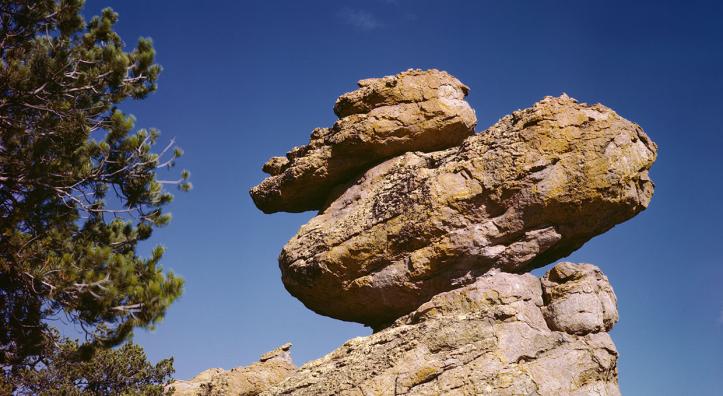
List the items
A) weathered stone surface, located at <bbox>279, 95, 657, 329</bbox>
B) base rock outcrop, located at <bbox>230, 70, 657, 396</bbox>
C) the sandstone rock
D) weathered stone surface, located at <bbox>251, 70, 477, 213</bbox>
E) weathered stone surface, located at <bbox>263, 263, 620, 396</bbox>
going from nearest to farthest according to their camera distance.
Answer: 1. weathered stone surface, located at <bbox>263, 263, 620, 396</bbox>
2. base rock outcrop, located at <bbox>230, 70, 657, 396</bbox>
3. the sandstone rock
4. weathered stone surface, located at <bbox>279, 95, 657, 329</bbox>
5. weathered stone surface, located at <bbox>251, 70, 477, 213</bbox>

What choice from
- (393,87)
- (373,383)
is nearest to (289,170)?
(393,87)

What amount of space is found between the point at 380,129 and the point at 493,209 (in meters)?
5.16

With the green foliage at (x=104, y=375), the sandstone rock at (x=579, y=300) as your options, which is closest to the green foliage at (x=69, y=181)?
the green foliage at (x=104, y=375)

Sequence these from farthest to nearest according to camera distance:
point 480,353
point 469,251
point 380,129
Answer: point 380,129, point 469,251, point 480,353

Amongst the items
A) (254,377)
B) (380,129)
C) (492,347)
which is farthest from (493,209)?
(254,377)

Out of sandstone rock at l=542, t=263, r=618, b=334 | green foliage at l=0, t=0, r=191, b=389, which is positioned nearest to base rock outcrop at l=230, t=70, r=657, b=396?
sandstone rock at l=542, t=263, r=618, b=334

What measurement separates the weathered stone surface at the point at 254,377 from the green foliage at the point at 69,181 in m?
4.43

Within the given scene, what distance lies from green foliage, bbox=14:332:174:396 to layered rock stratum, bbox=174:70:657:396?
130 inches

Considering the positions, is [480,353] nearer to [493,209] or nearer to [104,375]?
[493,209]

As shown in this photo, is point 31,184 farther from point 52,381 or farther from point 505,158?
point 505,158

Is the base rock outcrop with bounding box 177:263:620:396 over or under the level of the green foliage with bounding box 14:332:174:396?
under

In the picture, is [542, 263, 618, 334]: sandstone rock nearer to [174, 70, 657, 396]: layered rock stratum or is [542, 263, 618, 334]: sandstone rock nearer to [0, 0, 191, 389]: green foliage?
[174, 70, 657, 396]: layered rock stratum

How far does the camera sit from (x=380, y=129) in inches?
821

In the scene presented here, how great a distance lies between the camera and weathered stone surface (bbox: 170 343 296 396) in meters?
18.2
